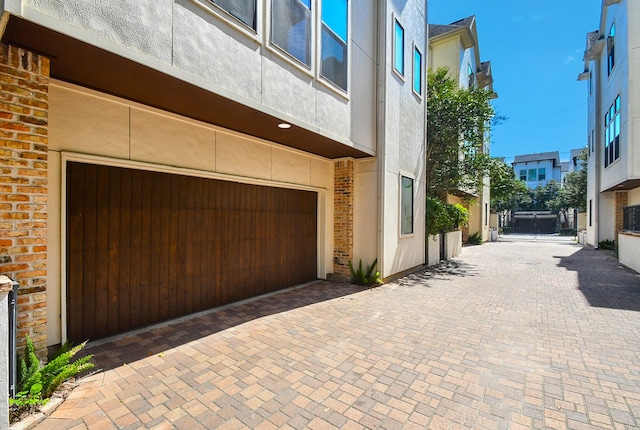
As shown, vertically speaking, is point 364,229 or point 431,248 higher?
point 364,229

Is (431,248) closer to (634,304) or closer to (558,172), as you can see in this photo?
(634,304)

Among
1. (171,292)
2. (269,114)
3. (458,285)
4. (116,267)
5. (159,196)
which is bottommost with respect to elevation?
(458,285)

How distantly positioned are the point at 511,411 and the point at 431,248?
26.8ft

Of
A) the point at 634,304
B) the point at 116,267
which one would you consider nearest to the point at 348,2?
the point at 116,267

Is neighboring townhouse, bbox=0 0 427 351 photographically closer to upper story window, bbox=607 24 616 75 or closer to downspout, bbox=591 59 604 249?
upper story window, bbox=607 24 616 75

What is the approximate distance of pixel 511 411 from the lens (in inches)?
103

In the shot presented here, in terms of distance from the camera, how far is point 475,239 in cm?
1986

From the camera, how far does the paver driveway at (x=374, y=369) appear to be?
2.54 m

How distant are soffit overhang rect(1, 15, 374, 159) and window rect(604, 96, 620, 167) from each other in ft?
42.1

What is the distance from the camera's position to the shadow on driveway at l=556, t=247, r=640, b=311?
5.97m

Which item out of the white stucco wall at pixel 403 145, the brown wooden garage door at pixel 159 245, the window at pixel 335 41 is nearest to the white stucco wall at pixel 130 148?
the brown wooden garage door at pixel 159 245

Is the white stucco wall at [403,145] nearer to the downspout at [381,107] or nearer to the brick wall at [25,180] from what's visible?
the downspout at [381,107]

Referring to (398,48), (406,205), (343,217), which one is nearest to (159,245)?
(343,217)

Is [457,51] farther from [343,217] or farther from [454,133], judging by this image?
[343,217]
